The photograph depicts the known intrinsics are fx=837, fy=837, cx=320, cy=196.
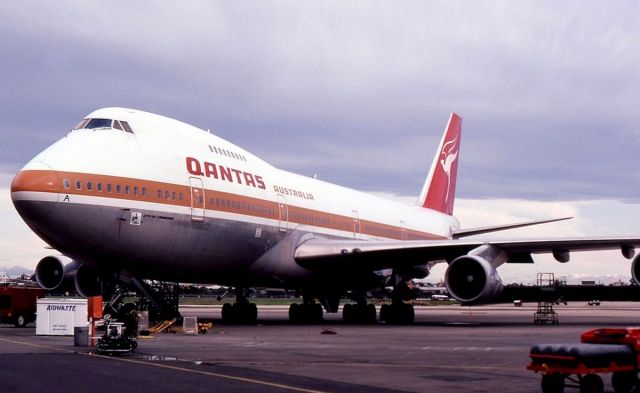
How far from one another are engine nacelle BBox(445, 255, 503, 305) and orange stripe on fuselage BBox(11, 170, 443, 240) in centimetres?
678

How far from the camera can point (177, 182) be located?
87.9 feet

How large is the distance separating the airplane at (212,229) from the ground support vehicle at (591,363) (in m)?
16.4

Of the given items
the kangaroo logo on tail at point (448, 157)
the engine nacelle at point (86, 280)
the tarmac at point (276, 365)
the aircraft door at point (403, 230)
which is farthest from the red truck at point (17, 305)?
the kangaroo logo on tail at point (448, 157)

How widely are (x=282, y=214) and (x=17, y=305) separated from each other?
11230 mm

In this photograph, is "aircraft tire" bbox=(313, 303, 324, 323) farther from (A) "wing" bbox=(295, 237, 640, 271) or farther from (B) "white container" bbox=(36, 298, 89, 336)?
(B) "white container" bbox=(36, 298, 89, 336)

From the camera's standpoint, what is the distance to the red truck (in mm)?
33188

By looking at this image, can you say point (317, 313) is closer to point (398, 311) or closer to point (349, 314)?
point (349, 314)

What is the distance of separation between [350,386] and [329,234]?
23.6m

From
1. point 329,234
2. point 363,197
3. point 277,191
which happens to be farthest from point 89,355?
point 363,197

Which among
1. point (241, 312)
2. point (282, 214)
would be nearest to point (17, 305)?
point (241, 312)

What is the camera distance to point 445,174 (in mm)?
50531

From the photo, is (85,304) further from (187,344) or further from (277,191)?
(277,191)

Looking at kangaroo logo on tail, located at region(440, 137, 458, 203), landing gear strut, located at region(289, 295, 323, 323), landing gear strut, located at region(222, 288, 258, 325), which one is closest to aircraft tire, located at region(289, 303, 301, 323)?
landing gear strut, located at region(289, 295, 323, 323)

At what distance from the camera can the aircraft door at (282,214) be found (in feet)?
105
